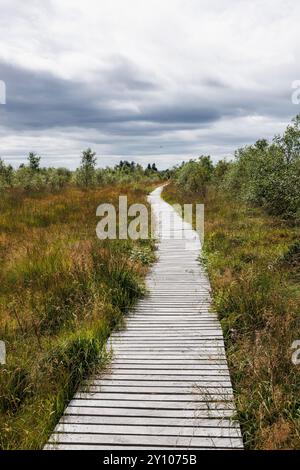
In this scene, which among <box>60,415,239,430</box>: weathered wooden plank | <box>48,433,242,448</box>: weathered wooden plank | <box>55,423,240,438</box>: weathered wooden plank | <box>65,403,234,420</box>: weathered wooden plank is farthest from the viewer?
<box>65,403,234,420</box>: weathered wooden plank

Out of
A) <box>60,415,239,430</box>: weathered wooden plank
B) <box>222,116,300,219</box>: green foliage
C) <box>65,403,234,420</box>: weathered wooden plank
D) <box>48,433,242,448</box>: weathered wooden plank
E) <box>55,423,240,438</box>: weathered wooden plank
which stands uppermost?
<box>222,116,300,219</box>: green foliage

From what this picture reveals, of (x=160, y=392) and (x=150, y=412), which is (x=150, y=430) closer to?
(x=150, y=412)

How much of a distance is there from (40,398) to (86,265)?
3.14 meters

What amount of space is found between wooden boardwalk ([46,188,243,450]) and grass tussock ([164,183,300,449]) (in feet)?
0.54

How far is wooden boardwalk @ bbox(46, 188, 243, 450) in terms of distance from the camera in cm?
324

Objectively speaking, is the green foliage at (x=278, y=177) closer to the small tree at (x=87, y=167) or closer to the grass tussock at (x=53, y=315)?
the grass tussock at (x=53, y=315)

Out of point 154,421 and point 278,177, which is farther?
point 278,177

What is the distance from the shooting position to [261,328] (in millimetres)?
5031

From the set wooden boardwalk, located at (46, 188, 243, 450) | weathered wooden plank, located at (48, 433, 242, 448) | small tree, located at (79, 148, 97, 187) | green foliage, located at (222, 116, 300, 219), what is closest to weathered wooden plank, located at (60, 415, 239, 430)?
wooden boardwalk, located at (46, 188, 243, 450)

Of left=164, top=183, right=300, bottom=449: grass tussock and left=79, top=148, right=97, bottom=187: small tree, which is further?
left=79, top=148, right=97, bottom=187: small tree

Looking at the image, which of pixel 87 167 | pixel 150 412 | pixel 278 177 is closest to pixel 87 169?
pixel 87 167

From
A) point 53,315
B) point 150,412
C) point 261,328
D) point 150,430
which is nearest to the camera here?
point 150,430

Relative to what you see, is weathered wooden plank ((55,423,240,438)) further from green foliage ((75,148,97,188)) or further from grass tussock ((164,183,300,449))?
green foliage ((75,148,97,188))

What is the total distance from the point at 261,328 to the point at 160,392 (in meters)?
1.76
